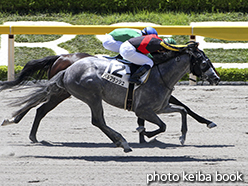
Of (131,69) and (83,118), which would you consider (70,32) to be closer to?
(83,118)

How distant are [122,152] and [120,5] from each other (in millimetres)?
9528

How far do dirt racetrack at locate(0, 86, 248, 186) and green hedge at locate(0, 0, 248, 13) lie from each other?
21.1 ft

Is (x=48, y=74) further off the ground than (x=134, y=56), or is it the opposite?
(x=134, y=56)

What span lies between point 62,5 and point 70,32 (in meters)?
4.47

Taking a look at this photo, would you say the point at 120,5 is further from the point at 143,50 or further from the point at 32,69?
the point at 143,50

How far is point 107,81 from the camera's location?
5.83 m

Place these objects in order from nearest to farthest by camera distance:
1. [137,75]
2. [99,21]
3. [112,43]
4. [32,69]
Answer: [137,75] < [112,43] < [32,69] < [99,21]

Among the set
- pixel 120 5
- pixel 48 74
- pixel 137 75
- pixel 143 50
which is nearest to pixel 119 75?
pixel 137 75

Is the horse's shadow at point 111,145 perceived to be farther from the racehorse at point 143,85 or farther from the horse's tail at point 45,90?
the horse's tail at point 45,90

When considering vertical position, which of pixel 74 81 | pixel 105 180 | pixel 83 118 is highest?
pixel 74 81

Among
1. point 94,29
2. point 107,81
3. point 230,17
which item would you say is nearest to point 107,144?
point 107,81

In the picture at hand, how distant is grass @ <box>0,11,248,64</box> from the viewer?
40.5ft

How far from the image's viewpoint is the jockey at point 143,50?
577 cm

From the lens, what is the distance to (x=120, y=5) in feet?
48.1
